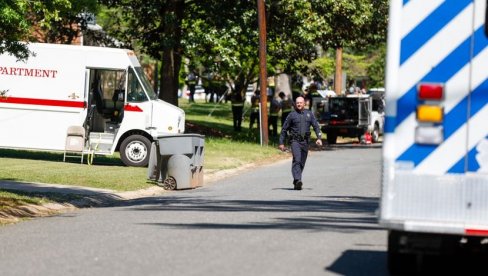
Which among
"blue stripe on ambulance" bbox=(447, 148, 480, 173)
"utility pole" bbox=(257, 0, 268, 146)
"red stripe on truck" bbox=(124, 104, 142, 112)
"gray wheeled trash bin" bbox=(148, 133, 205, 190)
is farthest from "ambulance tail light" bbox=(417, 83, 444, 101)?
"utility pole" bbox=(257, 0, 268, 146)

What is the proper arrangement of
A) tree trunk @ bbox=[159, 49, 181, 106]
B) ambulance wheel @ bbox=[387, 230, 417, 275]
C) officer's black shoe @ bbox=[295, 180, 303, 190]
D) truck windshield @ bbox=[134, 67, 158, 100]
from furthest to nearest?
tree trunk @ bbox=[159, 49, 181, 106] < truck windshield @ bbox=[134, 67, 158, 100] < officer's black shoe @ bbox=[295, 180, 303, 190] < ambulance wheel @ bbox=[387, 230, 417, 275]

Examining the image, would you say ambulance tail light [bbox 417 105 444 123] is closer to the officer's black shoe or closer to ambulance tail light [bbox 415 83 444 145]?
ambulance tail light [bbox 415 83 444 145]

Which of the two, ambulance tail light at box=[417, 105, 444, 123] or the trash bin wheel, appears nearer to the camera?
ambulance tail light at box=[417, 105, 444, 123]

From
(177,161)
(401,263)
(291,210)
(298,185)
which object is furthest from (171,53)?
(401,263)

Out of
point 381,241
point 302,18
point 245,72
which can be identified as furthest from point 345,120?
point 381,241

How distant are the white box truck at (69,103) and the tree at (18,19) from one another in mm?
10566

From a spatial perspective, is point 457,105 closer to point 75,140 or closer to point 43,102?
point 75,140

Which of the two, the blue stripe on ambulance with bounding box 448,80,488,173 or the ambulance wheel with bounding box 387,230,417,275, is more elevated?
the blue stripe on ambulance with bounding box 448,80,488,173

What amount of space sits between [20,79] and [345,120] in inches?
780

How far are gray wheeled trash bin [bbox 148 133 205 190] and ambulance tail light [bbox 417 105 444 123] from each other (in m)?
14.5

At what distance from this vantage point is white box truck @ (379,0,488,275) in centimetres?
906

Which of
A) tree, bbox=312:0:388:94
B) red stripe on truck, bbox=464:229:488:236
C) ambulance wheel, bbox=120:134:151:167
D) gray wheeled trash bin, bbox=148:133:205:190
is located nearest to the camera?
red stripe on truck, bbox=464:229:488:236

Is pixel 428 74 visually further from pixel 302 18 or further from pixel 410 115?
pixel 302 18

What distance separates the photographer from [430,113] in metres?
9.07
